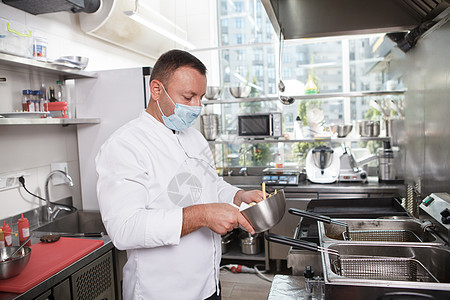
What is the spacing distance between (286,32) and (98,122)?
162 centimetres

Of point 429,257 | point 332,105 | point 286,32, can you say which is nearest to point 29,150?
point 286,32

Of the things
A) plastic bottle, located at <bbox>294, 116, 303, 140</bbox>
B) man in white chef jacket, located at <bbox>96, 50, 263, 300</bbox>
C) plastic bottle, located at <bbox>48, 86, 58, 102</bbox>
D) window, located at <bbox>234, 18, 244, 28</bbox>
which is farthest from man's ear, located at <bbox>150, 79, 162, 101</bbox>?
window, located at <bbox>234, 18, 244, 28</bbox>

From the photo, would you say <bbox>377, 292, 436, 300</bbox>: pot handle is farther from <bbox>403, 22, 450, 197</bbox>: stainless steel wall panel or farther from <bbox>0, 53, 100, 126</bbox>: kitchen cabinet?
<bbox>0, 53, 100, 126</bbox>: kitchen cabinet

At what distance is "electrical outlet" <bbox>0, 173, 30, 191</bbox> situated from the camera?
229cm

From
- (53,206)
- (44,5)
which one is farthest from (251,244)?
(44,5)

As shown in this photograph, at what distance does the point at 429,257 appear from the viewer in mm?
1421

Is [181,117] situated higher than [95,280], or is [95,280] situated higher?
[181,117]

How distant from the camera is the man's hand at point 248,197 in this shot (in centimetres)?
151

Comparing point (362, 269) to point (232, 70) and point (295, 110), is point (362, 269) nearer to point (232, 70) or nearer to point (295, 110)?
point (295, 110)

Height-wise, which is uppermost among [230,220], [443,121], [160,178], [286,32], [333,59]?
[333,59]

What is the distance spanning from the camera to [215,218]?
47.5 inches

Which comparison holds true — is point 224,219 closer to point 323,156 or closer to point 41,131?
point 41,131

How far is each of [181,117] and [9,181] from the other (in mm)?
1511

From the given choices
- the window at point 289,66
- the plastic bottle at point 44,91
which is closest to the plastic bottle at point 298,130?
the window at point 289,66
